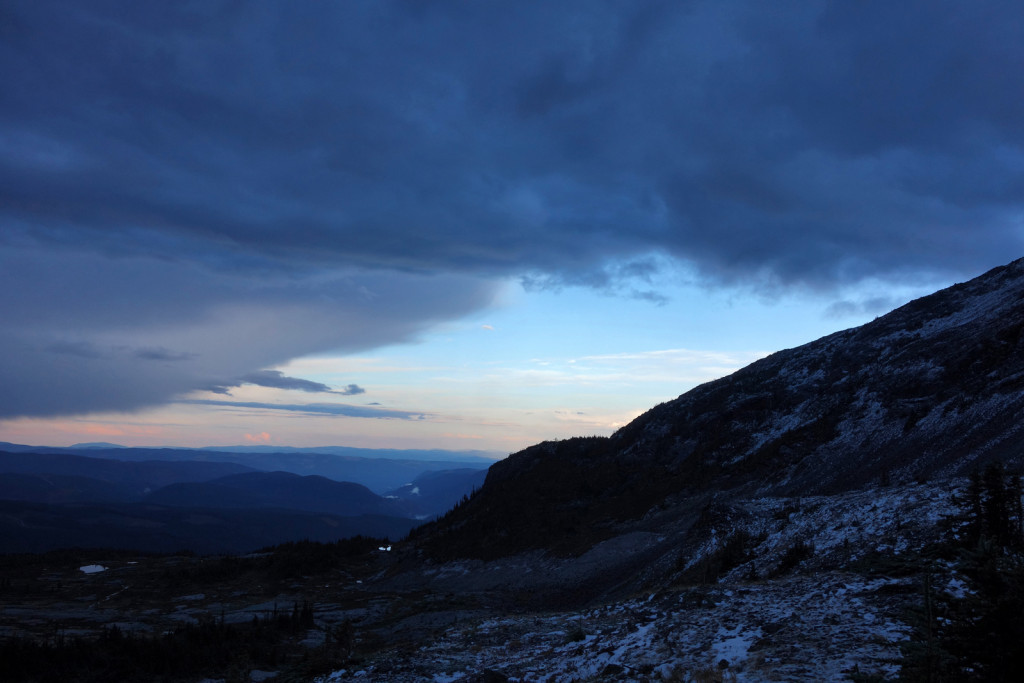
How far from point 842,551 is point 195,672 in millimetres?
22600

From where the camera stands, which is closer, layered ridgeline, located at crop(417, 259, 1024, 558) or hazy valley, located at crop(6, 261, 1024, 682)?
hazy valley, located at crop(6, 261, 1024, 682)

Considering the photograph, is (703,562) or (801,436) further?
(801,436)

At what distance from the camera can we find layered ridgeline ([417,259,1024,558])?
29.8 metres

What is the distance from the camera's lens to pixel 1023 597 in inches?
230

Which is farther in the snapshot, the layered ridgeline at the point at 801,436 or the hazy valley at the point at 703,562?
the layered ridgeline at the point at 801,436

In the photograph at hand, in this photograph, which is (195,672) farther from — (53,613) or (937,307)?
(937,307)

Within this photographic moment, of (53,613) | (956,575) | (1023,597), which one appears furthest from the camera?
(53,613)

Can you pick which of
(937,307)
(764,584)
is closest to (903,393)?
(937,307)

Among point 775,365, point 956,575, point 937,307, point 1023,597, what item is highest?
point 937,307

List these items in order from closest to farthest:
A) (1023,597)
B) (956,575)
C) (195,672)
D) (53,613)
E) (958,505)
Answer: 1. (1023,597)
2. (956,575)
3. (958,505)
4. (195,672)
5. (53,613)

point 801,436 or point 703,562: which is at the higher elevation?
point 801,436

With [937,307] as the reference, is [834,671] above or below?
below

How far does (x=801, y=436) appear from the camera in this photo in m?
40.5

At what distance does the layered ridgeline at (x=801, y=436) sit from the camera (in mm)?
29844
